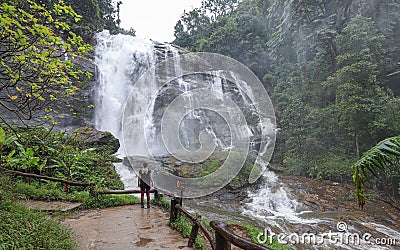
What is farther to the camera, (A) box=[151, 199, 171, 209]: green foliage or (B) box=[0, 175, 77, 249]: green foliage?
(A) box=[151, 199, 171, 209]: green foliage

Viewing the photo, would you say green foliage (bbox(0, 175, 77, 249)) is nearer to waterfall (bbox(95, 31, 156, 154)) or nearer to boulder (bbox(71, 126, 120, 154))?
boulder (bbox(71, 126, 120, 154))

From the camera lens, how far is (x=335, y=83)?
1379 centimetres

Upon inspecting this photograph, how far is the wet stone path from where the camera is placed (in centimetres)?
392

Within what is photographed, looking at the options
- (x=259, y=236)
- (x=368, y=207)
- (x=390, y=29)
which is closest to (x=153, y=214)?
(x=259, y=236)

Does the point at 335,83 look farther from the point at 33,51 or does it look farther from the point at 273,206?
the point at 33,51

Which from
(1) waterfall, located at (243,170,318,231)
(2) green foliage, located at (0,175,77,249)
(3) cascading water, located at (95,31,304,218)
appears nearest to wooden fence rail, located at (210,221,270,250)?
(2) green foliage, located at (0,175,77,249)

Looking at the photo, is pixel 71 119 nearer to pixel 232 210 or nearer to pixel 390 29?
pixel 232 210

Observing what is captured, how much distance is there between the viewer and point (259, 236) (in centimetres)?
611

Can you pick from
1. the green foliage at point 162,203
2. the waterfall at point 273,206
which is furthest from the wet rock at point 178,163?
the green foliage at point 162,203

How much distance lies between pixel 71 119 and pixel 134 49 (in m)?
7.52

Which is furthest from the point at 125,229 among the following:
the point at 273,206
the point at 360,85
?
the point at 360,85

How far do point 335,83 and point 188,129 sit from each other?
9427 millimetres

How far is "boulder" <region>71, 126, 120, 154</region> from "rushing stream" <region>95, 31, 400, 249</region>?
3.80 feet

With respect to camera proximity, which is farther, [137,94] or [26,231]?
[137,94]
